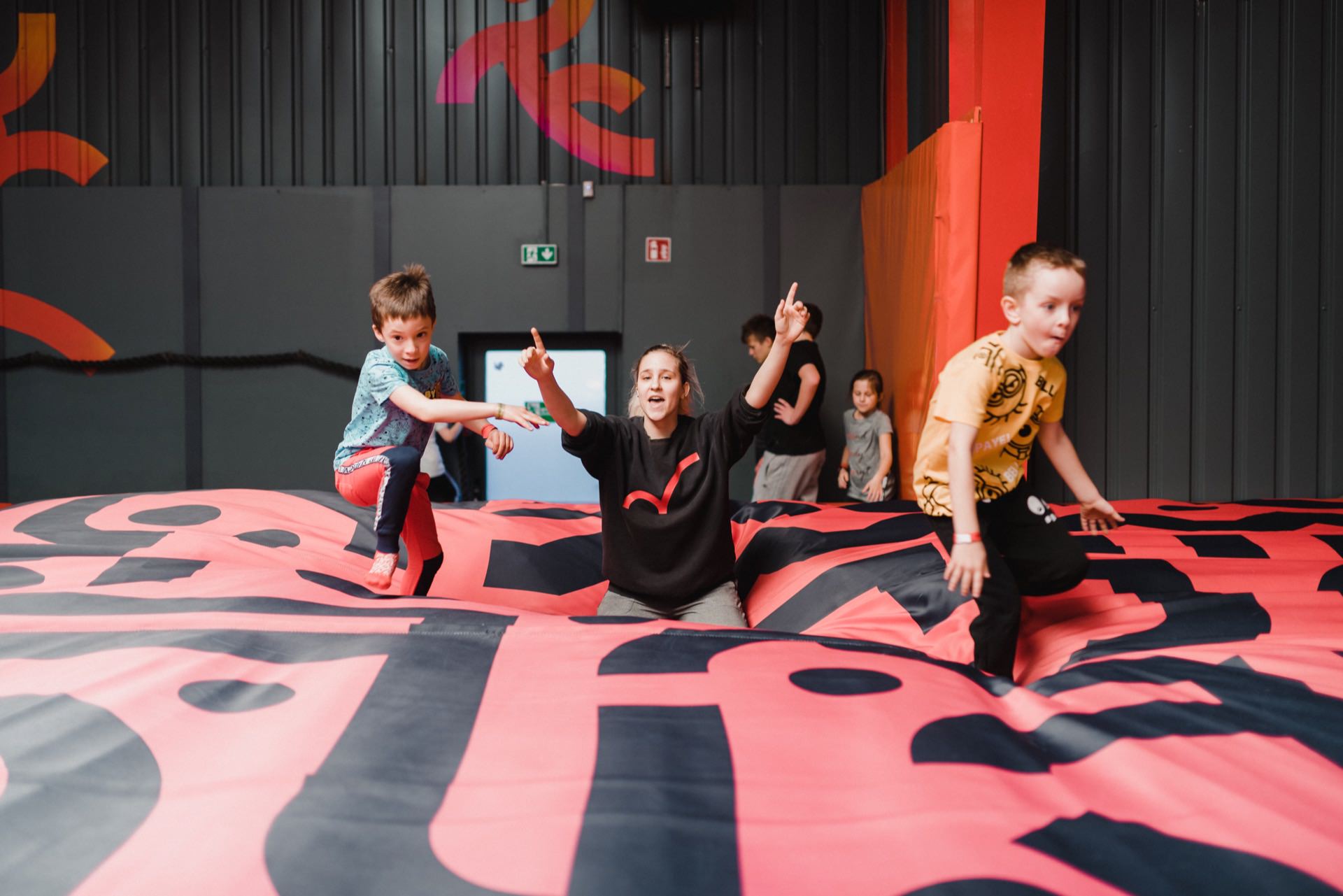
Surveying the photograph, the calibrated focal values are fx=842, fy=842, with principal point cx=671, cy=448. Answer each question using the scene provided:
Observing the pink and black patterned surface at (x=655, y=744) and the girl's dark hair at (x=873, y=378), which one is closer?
the pink and black patterned surface at (x=655, y=744)

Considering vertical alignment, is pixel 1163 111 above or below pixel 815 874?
above

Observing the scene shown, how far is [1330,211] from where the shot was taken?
3965 mm

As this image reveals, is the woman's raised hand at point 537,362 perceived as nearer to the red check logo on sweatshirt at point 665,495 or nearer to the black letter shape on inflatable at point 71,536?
the red check logo on sweatshirt at point 665,495

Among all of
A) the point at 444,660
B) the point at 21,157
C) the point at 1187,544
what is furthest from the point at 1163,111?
the point at 21,157

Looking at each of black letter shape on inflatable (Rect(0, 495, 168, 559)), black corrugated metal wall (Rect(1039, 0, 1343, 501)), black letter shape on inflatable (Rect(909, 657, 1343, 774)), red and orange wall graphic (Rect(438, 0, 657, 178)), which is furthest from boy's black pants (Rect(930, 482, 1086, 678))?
red and orange wall graphic (Rect(438, 0, 657, 178))

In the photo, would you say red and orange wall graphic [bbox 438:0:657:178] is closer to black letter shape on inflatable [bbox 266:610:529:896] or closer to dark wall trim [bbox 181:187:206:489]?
dark wall trim [bbox 181:187:206:489]

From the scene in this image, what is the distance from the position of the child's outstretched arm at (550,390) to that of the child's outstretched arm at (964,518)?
2.80 feet

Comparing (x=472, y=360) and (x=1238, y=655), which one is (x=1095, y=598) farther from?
(x=472, y=360)

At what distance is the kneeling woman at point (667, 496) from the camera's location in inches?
83.9

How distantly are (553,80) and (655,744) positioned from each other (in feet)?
16.3

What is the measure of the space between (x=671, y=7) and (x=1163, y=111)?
2825 mm

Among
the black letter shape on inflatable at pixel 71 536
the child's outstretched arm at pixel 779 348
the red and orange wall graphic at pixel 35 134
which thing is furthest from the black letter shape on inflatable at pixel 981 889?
the red and orange wall graphic at pixel 35 134

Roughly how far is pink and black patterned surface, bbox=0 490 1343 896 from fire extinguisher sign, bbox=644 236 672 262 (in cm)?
361

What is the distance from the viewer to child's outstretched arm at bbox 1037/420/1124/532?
5.82 ft
